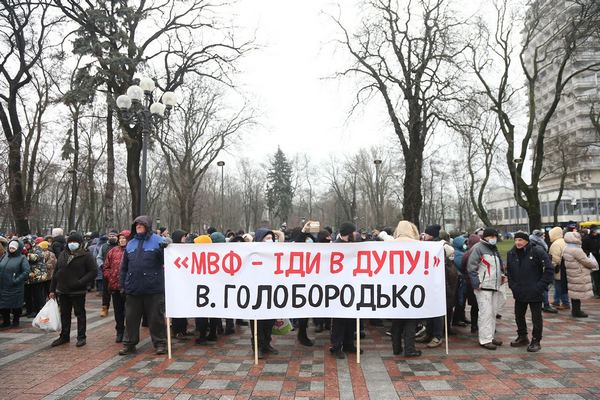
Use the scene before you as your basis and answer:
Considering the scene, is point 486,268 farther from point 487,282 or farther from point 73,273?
point 73,273

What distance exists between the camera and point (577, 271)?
→ 29.1 ft

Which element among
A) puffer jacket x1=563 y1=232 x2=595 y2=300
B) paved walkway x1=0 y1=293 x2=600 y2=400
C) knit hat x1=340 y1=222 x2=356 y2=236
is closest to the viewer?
paved walkway x1=0 y1=293 x2=600 y2=400

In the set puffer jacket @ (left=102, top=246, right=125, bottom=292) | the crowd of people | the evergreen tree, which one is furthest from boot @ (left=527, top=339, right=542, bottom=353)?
the evergreen tree

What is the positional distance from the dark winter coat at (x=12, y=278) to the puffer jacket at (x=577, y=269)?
35.8 feet

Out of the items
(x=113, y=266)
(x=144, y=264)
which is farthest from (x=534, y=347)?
(x=113, y=266)

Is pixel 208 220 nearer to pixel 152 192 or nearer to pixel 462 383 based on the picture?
pixel 152 192

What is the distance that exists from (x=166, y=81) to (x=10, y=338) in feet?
50.2

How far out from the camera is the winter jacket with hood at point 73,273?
7.16 m

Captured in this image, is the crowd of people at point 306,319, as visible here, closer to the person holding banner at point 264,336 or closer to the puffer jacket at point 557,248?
the person holding banner at point 264,336

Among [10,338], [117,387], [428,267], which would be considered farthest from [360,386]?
[10,338]

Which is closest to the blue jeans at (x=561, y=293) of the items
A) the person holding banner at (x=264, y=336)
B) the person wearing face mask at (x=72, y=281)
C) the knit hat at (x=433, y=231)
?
the knit hat at (x=433, y=231)

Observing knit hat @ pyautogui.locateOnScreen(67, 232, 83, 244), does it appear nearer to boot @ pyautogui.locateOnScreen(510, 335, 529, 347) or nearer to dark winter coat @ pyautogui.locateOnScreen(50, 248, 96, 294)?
dark winter coat @ pyautogui.locateOnScreen(50, 248, 96, 294)

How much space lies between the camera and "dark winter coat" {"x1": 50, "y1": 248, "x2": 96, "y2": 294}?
23.5ft

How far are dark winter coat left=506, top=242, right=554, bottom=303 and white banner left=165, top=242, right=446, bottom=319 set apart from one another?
142cm
